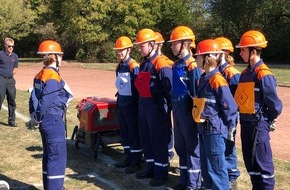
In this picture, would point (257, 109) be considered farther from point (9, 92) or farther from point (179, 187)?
point (9, 92)

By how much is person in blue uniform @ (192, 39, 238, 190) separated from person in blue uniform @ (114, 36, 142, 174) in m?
2.07

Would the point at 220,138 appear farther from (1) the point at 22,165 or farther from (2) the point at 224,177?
(1) the point at 22,165

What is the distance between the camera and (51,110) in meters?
5.84

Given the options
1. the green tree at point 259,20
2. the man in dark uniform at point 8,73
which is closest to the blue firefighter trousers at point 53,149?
the man in dark uniform at point 8,73

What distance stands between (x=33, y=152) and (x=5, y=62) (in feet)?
10.9

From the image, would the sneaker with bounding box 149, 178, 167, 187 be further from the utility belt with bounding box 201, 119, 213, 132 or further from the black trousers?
the black trousers

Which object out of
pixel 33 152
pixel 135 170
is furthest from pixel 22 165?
pixel 135 170

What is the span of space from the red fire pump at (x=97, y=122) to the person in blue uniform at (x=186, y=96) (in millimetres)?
2169

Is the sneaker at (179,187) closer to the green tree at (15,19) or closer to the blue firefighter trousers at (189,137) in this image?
the blue firefighter trousers at (189,137)

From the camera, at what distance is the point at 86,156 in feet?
27.4

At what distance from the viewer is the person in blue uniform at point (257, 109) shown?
5.42 meters

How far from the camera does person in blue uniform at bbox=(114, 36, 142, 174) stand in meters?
7.27

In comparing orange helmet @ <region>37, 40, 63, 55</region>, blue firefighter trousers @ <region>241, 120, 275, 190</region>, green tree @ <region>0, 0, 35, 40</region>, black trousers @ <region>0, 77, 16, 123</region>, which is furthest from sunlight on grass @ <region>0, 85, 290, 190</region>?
green tree @ <region>0, 0, 35, 40</region>

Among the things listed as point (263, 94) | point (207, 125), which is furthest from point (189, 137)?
point (263, 94)
